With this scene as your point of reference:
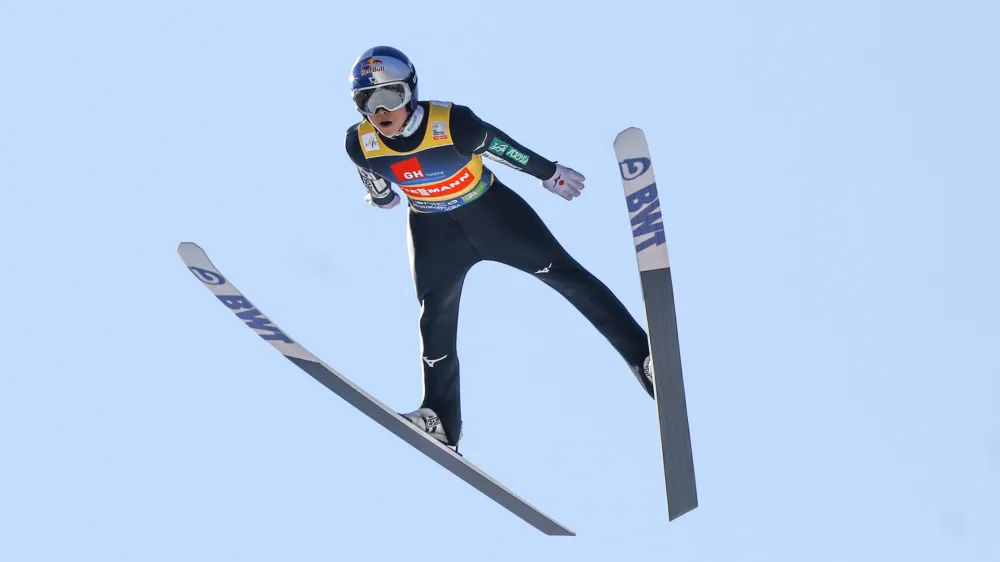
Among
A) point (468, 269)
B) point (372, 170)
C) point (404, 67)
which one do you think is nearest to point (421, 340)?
point (468, 269)

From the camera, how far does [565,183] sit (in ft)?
28.3

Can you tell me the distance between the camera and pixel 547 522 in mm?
9414

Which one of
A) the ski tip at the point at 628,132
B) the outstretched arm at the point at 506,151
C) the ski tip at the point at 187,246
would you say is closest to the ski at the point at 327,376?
the ski tip at the point at 187,246

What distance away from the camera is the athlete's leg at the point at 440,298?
888 cm

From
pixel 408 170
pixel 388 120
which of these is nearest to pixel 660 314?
pixel 408 170

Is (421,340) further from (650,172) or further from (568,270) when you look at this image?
(650,172)

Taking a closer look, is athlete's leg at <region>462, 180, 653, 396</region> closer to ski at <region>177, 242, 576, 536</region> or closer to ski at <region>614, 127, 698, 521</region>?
ski at <region>614, 127, 698, 521</region>

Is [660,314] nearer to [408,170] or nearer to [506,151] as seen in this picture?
[506,151]

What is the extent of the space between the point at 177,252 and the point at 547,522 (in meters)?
2.73

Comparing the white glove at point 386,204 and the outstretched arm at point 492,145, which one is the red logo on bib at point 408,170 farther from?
the white glove at point 386,204

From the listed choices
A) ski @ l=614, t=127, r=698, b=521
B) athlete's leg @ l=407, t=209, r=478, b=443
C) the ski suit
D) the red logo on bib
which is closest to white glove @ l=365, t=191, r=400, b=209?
the ski suit

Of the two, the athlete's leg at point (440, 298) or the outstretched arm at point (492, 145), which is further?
the athlete's leg at point (440, 298)

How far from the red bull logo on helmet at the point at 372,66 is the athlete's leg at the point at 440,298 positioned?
3.30ft

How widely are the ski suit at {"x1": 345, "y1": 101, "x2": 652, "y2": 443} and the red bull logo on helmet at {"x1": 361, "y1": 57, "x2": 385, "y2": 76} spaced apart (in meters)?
0.34
